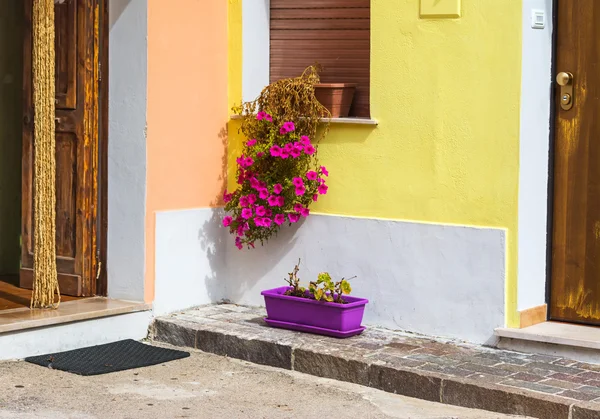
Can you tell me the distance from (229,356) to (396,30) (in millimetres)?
2220

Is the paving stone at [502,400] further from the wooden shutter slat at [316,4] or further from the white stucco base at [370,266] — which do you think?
the wooden shutter slat at [316,4]

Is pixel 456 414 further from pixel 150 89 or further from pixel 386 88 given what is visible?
pixel 150 89

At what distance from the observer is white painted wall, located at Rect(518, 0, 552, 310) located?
602cm

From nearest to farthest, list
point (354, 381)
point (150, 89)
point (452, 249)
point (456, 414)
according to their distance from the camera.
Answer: point (456, 414) < point (354, 381) < point (452, 249) < point (150, 89)

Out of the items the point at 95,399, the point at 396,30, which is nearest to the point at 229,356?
the point at 95,399

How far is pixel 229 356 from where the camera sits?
6309 mm

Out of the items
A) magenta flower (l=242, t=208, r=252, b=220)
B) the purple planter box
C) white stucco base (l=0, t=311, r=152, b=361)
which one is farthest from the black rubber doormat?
magenta flower (l=242, t=208, r=252, b=220)

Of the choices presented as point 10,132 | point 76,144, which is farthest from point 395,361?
point 10,132

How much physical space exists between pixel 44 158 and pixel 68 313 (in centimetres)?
95

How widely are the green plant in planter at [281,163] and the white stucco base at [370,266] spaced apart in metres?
0.20

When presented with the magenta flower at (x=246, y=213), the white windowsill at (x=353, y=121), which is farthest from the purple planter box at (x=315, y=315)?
the white windowsill at (x=353, y=121)

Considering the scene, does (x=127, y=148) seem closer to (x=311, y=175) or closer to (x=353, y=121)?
(x=311, y=175)

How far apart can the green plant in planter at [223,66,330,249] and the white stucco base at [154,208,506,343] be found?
8.0 inches

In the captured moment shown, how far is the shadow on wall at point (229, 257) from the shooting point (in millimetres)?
7074
